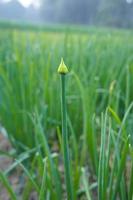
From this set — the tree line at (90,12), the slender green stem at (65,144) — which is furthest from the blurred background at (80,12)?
the slender green stem at (65,144)

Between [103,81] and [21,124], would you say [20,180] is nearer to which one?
[21,124]

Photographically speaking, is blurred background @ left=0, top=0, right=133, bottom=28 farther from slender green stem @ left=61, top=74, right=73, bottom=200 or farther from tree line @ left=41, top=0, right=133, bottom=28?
slender green stem @ left=61, top=74, right=73, bottom=200

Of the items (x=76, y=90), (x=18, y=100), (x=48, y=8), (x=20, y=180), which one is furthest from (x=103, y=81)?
(x=48, y=8)

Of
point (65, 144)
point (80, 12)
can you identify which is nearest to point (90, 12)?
point (80, 12)

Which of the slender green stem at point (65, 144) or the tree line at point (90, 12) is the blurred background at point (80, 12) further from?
the slender green stem at point (65, 144)

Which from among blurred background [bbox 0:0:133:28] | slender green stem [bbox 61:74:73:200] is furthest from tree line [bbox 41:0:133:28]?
slender green stem [bbox 61:74:73:200]

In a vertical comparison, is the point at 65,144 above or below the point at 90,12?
below

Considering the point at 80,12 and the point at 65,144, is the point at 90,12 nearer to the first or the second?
the point at 80,12

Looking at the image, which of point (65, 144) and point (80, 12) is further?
point (80, 12)
